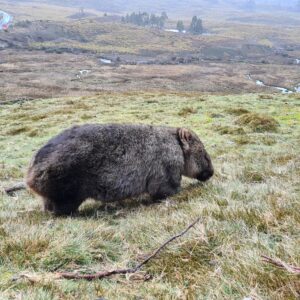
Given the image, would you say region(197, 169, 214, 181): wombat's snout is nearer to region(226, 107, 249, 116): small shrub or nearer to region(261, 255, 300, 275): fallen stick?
region(261, 255, 300, 275): fallen stick

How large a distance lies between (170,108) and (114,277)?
22.2 metres

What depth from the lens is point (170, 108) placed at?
25969mm

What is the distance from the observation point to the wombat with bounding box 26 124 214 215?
6.92 metres

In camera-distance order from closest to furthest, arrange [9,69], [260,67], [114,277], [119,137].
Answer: [114,277] → [119,137] → [9,69] → [260,67]

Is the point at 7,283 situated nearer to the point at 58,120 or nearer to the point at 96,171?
the point at 96,171

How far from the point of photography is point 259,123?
18250mm

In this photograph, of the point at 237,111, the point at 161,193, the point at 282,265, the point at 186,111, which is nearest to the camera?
the point at 282,265

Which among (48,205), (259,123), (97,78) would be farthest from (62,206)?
(97,78)

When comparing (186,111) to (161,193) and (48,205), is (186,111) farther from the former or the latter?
(48,205)

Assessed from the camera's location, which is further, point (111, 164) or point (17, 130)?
point (17, 130)

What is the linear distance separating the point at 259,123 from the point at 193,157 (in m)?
10.2

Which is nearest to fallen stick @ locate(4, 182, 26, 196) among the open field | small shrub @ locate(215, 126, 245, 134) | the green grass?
the green grass

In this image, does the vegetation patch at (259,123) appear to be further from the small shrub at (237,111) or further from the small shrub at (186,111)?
the small shrub at (186,111)

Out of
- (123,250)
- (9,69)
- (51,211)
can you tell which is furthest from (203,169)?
(9,69)
